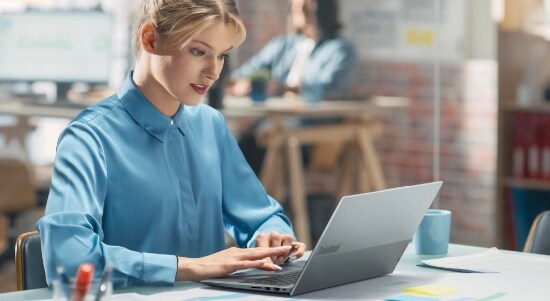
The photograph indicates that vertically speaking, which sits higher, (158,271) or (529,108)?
(158,271)

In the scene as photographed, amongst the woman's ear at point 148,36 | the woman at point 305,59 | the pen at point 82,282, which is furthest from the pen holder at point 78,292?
the woman at point 305,59

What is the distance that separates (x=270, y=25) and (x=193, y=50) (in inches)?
92.8

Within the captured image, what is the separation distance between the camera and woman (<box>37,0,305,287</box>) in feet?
6.64

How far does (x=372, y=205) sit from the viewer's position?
1946 millimetres

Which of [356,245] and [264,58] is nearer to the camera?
[356,245]

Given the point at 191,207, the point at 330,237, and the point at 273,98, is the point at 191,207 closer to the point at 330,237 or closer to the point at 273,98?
the point at 330,237

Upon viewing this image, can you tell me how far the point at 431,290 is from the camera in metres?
1.97

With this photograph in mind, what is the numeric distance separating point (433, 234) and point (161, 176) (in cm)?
59

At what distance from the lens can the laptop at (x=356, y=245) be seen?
190 cm

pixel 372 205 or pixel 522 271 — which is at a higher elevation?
pixel 372 205

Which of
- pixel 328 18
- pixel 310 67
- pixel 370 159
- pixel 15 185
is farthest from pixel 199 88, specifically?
pixel 370 159

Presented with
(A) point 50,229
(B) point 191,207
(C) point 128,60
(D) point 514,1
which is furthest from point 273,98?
(A) point 50,229

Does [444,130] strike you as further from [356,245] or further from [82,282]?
[82,282]

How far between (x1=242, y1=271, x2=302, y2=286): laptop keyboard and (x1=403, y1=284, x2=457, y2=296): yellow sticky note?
202mm
